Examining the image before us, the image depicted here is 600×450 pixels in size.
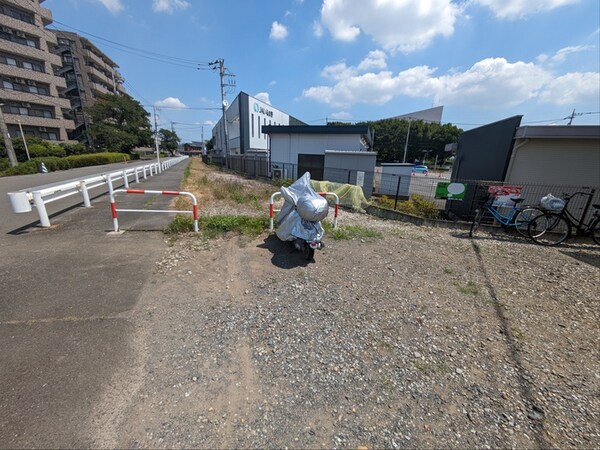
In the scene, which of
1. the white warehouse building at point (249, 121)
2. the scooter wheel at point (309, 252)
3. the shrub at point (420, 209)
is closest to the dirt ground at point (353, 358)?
the scooter wheel at point (309, 252)

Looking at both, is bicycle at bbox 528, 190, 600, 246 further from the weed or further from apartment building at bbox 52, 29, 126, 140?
apartment building at bbox 52, 29, 126, 140

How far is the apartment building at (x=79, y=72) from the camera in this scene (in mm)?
39531

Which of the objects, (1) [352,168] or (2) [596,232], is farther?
(1) [352,168]

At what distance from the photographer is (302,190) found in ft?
15.3

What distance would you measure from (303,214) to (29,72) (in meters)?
46.6

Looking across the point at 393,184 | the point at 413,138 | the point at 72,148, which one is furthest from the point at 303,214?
the point at 413,138

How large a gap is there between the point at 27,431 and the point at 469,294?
4.98 meters

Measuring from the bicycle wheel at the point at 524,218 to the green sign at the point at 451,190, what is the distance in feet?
4.83

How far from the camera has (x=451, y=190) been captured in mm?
7695

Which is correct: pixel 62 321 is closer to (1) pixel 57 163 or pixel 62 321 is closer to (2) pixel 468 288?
(2) pixel 468 288

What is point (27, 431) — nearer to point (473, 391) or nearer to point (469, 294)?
point (473, 391)

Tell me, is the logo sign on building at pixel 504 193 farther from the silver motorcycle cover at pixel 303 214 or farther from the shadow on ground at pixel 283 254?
the shadow on ground at pixel 283 254

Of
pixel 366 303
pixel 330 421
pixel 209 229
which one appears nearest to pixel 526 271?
pixel 366 303

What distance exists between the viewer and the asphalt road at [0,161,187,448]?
1757 mm
